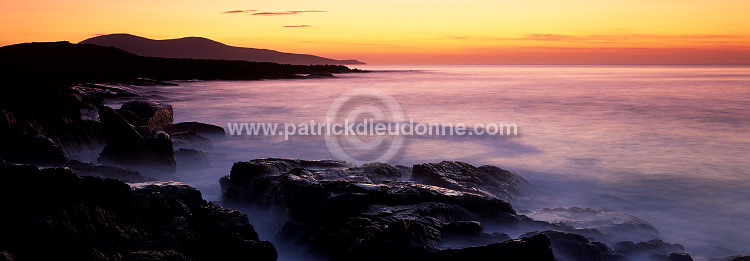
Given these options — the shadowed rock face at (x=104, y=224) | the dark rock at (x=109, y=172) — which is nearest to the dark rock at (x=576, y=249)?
the shadowed rock face at (x=104, y=224)

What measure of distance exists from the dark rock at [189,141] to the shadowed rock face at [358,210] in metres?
4.88

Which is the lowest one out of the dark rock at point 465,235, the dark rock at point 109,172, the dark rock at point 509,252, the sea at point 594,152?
the sea at point 594,152

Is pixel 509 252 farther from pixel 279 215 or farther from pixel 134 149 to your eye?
pixel 134 149

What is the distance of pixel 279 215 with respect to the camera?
6.36m

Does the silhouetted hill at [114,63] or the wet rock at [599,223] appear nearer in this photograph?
the wet rock at [599,223]

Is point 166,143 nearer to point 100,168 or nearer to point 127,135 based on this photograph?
point 127,135

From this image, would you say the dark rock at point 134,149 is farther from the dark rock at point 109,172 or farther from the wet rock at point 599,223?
the wet rock at point 599,223

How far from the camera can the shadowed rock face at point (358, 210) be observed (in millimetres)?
4926

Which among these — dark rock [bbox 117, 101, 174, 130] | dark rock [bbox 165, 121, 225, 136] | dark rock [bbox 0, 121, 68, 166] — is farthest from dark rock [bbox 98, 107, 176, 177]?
dark rock [bbox 165, 121, 225, 136]

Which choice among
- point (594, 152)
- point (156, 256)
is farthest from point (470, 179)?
point (594, 152)

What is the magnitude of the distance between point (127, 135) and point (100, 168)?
161cm

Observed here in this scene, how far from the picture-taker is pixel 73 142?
10422 millimetres

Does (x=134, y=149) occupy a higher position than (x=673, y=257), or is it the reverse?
(x=134, y=149)

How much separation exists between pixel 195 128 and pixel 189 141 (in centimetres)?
205
